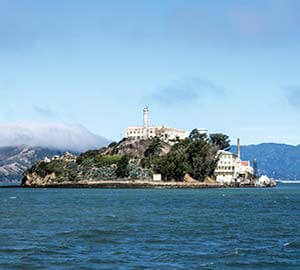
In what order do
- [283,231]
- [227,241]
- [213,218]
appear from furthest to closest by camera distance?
[213,218] < [283,231] < [227,241]

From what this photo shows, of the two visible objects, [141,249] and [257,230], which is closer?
[141,249]

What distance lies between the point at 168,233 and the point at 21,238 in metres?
12.5

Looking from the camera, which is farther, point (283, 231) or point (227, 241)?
point (283, 231)

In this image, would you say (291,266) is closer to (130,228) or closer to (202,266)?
(202,266)

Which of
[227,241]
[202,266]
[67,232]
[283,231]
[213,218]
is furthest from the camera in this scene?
[213,218]

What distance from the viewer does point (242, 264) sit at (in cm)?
3922

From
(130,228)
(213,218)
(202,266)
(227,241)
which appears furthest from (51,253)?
(213,218)

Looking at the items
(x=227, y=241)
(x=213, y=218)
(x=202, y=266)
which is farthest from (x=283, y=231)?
(x=202, y=266)

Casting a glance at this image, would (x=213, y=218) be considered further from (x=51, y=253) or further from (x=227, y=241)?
(x=51, y=253)

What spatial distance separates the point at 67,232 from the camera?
55.2 m

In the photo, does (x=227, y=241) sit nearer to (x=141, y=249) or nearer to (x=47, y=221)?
(x=141, y=249)

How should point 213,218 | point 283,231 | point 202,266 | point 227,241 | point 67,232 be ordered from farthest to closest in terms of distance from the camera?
point 213,218 → point 283,231 → point 67,232 → point 227,241 → point 202,266

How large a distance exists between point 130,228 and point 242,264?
2233 centimetres

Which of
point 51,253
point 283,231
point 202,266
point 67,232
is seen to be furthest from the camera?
point 283,231
